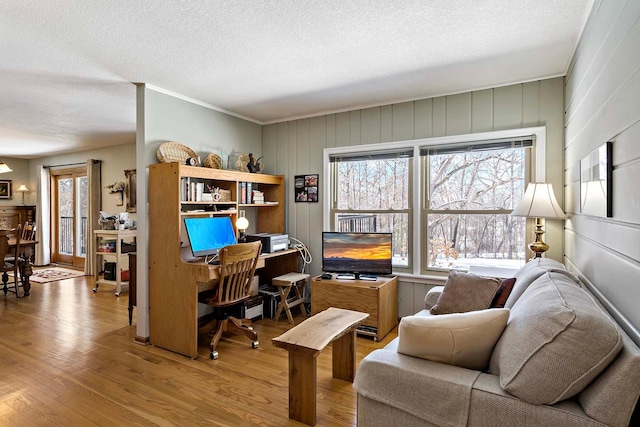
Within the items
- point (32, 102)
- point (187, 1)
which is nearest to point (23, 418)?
point (187, 1)

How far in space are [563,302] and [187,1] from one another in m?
2.40

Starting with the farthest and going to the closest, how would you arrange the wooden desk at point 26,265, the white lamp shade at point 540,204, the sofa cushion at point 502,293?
the wooden desk at point 26,265, the white lamp shade at point 540,204, the sofa cushion at point 502,293

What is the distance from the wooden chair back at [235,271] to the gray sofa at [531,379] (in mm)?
1724

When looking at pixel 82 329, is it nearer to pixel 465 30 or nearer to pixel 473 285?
pixel 473 285

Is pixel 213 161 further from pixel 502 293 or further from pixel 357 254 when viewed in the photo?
pixel 502 293

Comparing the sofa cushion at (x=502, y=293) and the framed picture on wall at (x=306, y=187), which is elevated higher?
the framed picture on wall at (x=306, y=187)

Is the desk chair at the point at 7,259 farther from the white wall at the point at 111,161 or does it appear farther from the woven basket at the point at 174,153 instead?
the woven basket at the point at 174,153

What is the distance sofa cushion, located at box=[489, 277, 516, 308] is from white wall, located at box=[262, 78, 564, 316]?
3.82 feet

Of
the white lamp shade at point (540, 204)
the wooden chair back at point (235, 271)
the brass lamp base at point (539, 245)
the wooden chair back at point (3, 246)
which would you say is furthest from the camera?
the wooden chair back at point (3, 246)

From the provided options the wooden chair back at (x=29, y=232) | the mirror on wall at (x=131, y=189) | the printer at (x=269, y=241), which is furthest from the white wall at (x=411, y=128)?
the wooden chair back at (x=29, y=232)

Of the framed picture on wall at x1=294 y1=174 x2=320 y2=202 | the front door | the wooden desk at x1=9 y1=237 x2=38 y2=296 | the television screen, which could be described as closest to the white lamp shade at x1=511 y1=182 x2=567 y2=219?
the framed picture on wall at x1=294 y1=174 x2=320 y2=202

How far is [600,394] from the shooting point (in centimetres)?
116

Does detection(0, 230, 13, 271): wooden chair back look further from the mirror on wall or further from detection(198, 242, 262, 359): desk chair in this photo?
detection(198, 242, 262, 359): desk chair

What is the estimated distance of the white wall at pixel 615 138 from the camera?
1354 mm
